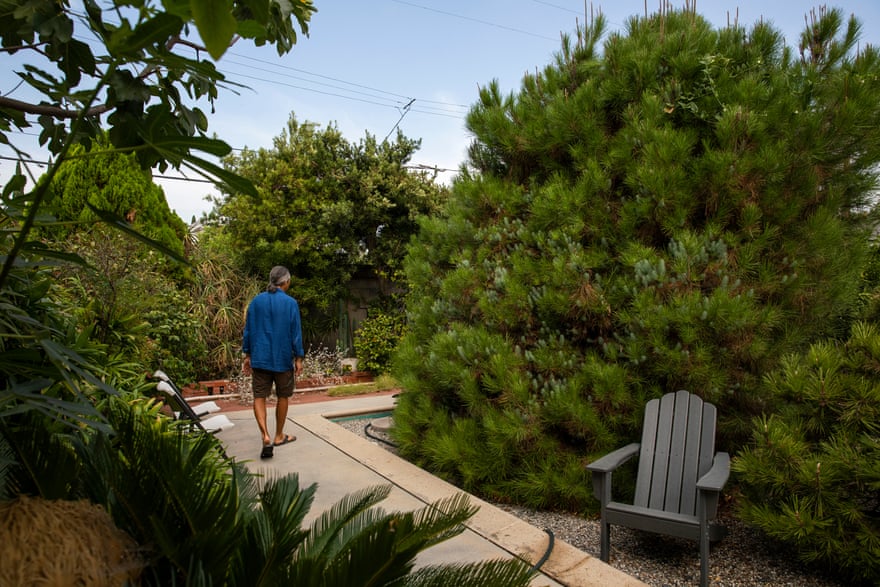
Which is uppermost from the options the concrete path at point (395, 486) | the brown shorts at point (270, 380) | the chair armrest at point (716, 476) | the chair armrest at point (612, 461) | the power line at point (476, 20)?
the power line at point (476, 20)

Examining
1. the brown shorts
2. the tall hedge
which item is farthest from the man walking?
the tall hedge

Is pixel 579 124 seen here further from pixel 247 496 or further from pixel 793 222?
pixel 247 496

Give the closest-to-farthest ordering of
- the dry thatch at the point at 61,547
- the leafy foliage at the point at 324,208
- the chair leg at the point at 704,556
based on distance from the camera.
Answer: the dry thatch at the point at 61,547 → the chair leg at the point at 704,556 → the leafy foliage at the point at 324,208

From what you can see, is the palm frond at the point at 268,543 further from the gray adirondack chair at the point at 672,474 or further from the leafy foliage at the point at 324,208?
the leafy foliage at the point at 324,208

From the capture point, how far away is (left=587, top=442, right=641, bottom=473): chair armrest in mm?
2889

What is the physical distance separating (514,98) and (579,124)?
78 centimetres

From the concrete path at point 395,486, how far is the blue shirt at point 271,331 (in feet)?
2.63

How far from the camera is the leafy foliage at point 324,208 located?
959 cm

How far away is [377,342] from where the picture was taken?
984 cm

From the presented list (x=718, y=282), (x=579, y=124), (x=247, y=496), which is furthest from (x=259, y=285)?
(x=247, y=496)

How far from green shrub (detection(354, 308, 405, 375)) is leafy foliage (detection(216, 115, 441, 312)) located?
0.94 m

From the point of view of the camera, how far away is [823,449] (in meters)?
2.61

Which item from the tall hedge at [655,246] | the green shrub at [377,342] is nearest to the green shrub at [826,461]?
the tall hedge at [655,246]

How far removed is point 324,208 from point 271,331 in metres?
5.21
